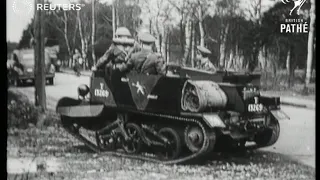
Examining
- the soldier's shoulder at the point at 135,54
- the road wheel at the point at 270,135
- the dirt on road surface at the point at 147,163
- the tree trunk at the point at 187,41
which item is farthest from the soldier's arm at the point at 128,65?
Answer: the road wheel at the point at 270,135

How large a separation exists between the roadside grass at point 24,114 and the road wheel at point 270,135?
6.27 ft

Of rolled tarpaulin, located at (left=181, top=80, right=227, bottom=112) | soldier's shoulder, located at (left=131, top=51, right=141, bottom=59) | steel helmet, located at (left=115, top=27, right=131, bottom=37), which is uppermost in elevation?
steel helmet, located at (left=115, top=27, right=131, bottom=37)

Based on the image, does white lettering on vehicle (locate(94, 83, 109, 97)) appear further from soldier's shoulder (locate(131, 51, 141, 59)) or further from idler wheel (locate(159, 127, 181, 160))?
idler wheel (locate(159, 127, 181, 160))

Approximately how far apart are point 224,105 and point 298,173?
94 cm

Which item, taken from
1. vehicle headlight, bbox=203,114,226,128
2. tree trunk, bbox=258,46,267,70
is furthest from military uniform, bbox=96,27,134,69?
tree trunk, bbox=258,46,267,70

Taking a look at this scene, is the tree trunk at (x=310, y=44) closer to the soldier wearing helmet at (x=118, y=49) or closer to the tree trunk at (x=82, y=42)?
the soldier wearing helmet at (x=118, y=49)

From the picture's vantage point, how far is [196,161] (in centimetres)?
415

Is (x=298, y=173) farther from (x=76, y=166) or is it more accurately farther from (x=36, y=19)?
(x=36, y=19)

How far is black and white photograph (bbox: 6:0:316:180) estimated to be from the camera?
160 inches

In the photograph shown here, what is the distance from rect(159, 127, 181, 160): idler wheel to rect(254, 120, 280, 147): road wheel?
72 centimetres

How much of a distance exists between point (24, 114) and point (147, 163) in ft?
4.13

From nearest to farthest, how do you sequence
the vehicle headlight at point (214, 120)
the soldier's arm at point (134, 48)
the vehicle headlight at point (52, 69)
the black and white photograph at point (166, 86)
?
the vehicle headlight at point (214, 120)
the black and white photograph at point (166, 86)
the soldier's arm at point (134, 48)
the vehicle headlight at point (52, 69)

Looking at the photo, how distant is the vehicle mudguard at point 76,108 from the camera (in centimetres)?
431

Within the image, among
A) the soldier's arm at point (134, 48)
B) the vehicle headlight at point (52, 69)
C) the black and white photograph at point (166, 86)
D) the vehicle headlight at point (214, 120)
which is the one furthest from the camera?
the vehicle headlight at point (52, 69)
